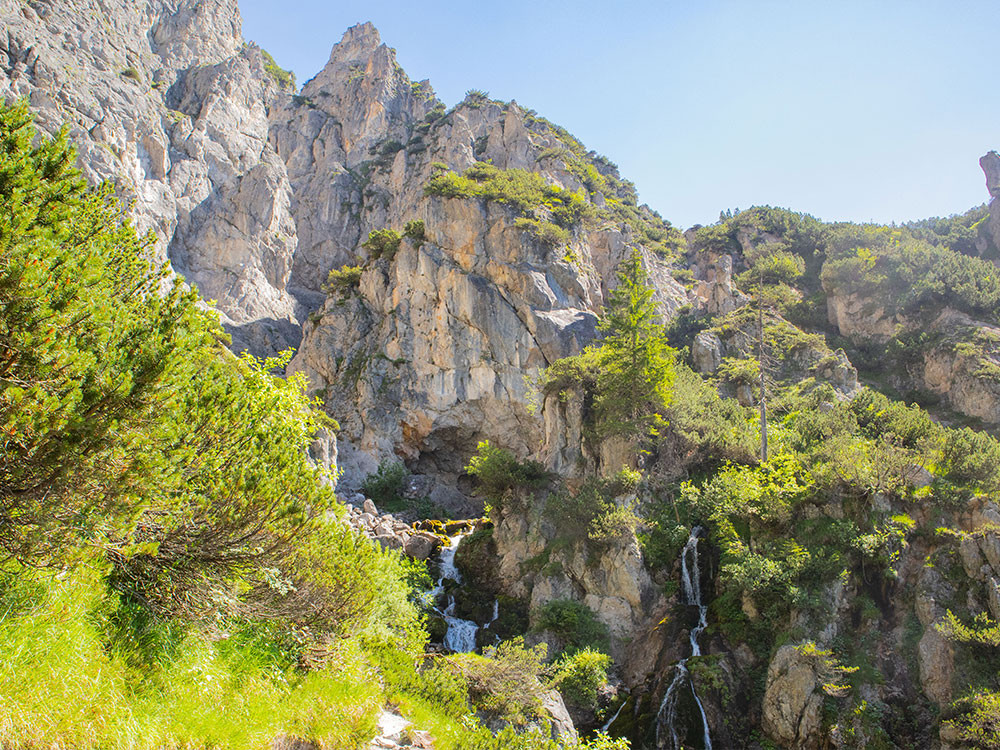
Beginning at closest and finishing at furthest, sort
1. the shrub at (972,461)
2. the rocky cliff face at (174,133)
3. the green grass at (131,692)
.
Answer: the green grass at (131,692), the shrub at (972,461), the rocky cliff face at (174,133)

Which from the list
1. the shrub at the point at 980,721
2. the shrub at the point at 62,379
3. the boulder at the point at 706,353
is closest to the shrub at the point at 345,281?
the boulder at the point at 706,353

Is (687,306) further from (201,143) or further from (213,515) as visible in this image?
(201,143)

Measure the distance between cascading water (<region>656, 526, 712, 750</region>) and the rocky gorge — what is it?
84mm

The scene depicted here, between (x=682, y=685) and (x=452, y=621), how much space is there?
9.96 m

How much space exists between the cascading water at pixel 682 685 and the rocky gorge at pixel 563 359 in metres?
0.08

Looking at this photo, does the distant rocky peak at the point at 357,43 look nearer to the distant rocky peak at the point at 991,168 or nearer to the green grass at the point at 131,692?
the distant rocky peak at the point at 991,168

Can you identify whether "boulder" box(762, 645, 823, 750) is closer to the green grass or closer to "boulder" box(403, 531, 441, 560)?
the green grass

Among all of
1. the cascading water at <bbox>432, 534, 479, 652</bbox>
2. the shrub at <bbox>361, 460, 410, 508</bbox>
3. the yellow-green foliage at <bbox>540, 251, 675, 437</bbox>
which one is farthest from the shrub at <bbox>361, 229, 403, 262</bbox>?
the cascading water at <bbox>432, 534, 479, 652</bbox>

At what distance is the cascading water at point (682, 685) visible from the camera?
591 inches

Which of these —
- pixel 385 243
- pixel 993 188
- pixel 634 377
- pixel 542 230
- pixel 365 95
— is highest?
pixel 365 95

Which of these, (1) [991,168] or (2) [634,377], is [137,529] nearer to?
(2) [634,377]

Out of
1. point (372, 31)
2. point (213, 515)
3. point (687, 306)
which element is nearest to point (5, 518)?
point (213, 515)

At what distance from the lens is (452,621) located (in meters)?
22.2

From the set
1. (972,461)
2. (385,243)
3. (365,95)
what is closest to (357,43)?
(365,95)
